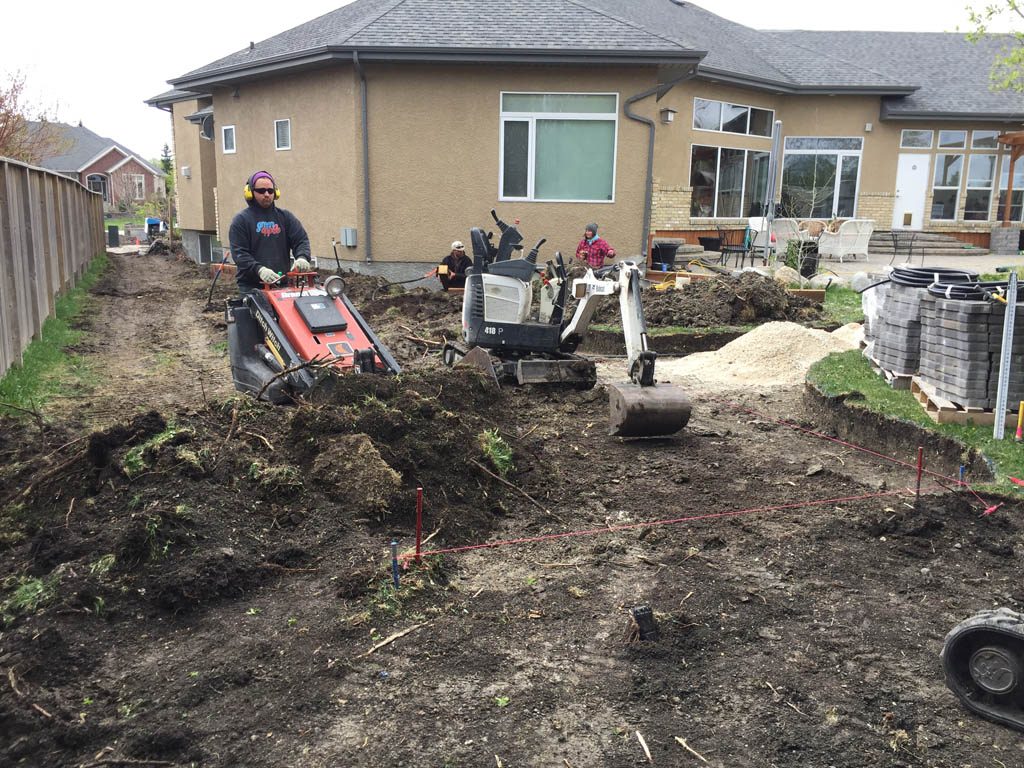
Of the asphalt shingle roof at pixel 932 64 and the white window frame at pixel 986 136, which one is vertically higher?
the asphalt shingle roof at pixel 932 64

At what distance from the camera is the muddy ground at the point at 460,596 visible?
10.5 feet

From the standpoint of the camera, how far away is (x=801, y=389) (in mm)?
9555

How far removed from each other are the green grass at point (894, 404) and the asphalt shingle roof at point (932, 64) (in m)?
15.7

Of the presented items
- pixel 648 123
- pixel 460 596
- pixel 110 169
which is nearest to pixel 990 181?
pixel 648 123

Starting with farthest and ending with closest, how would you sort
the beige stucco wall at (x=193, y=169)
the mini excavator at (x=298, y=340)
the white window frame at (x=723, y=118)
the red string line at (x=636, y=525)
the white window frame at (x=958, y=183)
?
the beige stucco wall at (x=193, y=169)
the white window frame at (x=958, y=183)
the white window frame at (x=723, y=118)
the mini excavator at (x=298, y=340)
the red string line at (x=636, y=525)

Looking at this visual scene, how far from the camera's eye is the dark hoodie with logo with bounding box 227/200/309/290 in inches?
302

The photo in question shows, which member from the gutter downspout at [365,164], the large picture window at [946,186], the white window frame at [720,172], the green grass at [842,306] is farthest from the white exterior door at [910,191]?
the gutter downspout at [365,164]

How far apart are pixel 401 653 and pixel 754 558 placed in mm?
2213

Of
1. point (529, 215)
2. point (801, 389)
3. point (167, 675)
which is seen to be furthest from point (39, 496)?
point (529, 215)

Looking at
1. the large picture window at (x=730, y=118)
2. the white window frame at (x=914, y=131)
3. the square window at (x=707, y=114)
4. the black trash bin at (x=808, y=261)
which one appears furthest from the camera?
the white window frame at (x=914, y=131)

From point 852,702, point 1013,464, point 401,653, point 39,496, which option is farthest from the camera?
point 1013,464

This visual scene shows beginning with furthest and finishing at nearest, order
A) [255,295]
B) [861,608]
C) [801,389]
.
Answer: [801,389]
[255,295]
[861,608]

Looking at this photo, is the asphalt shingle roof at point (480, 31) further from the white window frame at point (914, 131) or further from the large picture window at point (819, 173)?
the white window frame at point (914, 131)

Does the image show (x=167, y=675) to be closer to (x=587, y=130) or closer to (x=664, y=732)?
(x=664, y=732)
